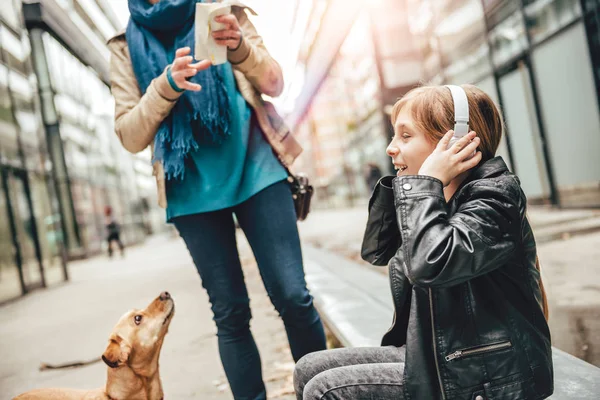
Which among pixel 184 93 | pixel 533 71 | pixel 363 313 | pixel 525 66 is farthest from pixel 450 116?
pixel 525 66

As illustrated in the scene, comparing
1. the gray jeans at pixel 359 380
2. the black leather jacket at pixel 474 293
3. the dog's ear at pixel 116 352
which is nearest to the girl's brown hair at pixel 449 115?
the black leather jacket at pixel 474 293

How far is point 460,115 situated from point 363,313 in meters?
2.29

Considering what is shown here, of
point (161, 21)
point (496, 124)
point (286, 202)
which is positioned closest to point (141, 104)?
point (161, 21)

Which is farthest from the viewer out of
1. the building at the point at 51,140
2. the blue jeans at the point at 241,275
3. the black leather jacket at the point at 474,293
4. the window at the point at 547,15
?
the window at the point at 547,15

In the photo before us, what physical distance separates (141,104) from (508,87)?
827 cm

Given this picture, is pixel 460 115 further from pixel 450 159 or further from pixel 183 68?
pixel 183 68

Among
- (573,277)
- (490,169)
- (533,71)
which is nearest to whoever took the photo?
(490,169)

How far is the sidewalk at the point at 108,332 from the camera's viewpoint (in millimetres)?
2996

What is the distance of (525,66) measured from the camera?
26.5 ft

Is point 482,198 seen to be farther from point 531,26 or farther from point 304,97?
point 304,97

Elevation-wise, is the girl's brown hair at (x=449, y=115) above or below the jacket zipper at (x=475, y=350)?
above

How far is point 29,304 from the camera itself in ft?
25.7

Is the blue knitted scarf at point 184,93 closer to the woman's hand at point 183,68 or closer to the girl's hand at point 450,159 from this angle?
the woman's hand at point 183,68

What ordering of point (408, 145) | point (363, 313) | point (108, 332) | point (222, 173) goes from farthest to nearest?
point (108, 332)
point (363, 313)
point (222, 173)
point (408, 145)
